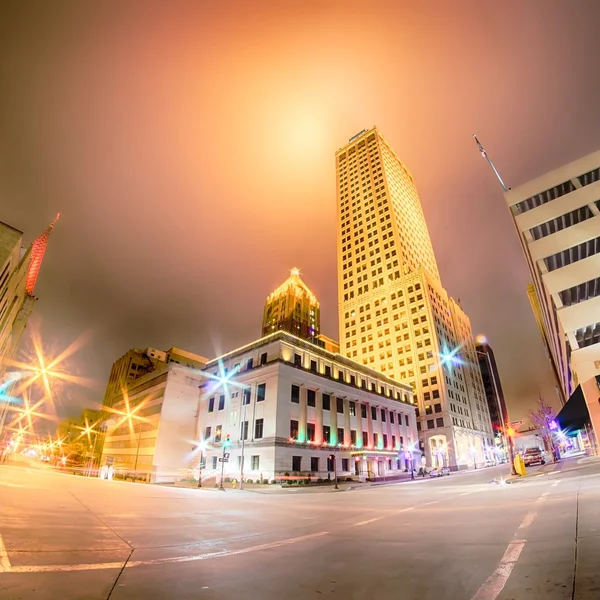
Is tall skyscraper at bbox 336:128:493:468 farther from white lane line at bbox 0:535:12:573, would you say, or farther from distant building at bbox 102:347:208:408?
white lane line at bbox 0:535:12:573

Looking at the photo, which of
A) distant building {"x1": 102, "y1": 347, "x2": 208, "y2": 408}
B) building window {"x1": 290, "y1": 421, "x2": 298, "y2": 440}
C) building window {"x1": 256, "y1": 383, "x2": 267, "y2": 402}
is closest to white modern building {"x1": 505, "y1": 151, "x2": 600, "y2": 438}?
building window {"x1": 290, "y1": 421, "x2": 298, "y2": 440}

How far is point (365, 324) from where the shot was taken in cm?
9512

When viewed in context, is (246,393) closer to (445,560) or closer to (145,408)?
(145,408)

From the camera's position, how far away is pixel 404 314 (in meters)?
88.1

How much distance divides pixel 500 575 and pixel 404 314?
3441 inches

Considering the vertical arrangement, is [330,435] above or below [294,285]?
below

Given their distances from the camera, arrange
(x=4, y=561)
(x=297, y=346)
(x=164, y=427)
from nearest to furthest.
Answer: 1. (x=4, y=561)
2. (x=297, y=346)
3. (x=164, y=427)

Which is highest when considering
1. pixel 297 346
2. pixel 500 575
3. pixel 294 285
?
pixel 294 285

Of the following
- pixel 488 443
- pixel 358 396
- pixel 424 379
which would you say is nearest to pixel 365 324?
pixel 424 379

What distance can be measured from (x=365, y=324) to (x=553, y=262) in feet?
190

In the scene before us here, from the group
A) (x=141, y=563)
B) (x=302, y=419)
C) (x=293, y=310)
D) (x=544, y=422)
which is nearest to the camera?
(x=141, y=563)

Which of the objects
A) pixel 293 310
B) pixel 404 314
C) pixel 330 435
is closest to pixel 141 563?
pixel 330 435

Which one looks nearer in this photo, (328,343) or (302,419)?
(302,419)

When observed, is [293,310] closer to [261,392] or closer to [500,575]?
[261,392]
